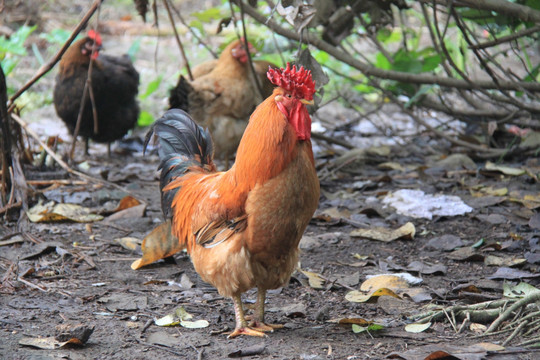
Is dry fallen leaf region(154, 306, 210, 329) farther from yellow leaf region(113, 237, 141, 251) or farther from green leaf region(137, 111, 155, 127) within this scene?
green leaf region(137, 111, 155, 127)

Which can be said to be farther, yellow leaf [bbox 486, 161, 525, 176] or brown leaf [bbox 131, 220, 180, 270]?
yellow leaf [bbox 486, 161, 525, 176]

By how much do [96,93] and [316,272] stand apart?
4.88 meters

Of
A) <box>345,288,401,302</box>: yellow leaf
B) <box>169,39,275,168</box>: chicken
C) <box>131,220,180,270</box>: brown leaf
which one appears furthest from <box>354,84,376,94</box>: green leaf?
<box>345,288,401,302</box>: yellow leaf

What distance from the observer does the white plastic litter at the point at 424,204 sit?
513 centimetres

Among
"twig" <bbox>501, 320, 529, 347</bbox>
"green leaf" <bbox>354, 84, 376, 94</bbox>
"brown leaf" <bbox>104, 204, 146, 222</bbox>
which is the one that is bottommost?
"brown leaf" <bbox>104, 204, 146, 222</bbox>

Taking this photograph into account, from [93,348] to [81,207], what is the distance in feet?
8.63

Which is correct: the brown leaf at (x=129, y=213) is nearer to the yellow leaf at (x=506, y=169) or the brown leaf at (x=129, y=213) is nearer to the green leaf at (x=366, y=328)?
the green leaf at (x=366, y=328)

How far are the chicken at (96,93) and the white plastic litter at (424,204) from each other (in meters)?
4.09

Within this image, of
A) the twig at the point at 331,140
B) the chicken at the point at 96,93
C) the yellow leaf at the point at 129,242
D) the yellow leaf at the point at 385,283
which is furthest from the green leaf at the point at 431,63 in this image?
the chicken at the point at 96,93

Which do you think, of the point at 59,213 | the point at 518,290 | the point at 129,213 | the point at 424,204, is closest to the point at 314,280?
the point at 518,290

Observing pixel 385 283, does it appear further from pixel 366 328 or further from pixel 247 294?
pixel 247 294

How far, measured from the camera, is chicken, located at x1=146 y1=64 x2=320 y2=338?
314 centimetres

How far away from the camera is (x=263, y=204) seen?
3.15m

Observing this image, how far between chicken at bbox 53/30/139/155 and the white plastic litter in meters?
4.09
